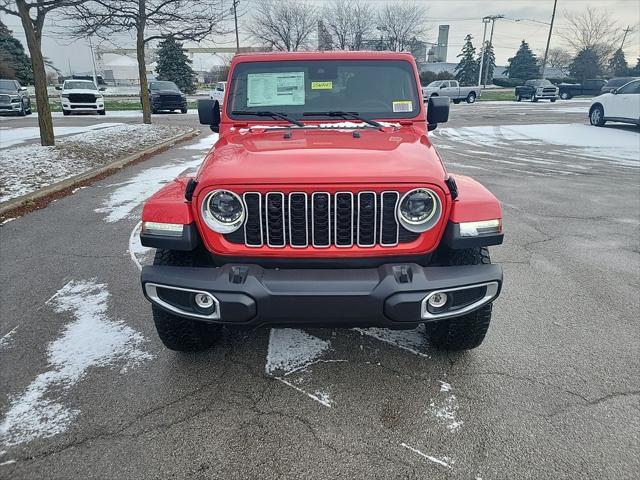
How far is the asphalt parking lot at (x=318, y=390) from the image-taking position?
7.13 feet

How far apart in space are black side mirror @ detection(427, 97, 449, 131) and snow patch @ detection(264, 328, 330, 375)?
1992mm

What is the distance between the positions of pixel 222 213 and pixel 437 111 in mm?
2229

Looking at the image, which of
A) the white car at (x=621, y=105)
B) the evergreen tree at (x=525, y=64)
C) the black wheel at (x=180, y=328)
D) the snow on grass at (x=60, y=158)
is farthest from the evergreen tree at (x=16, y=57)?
the evergreen tree at (x=525, y=64)

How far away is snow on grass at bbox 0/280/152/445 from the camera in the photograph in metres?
2.39

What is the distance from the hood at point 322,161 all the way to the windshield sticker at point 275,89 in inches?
26.0

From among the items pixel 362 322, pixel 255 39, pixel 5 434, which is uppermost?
pixel 255 39

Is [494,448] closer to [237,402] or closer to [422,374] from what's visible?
[422,374]

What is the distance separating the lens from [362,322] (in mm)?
2330

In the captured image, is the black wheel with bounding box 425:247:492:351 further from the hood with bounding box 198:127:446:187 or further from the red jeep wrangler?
the hood with bounding box 198:127:446:187

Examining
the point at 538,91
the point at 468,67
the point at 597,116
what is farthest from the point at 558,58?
the point at 597,116

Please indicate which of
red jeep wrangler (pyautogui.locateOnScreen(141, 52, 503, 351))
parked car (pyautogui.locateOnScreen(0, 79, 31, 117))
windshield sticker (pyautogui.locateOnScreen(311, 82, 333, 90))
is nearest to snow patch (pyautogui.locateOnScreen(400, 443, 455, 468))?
red jeep wrangler (pyautogui.locateOnScreen(141, 52, 503, 351))

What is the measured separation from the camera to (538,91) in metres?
36.0

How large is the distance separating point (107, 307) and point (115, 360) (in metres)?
0.85

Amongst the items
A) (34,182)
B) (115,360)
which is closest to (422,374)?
(115,360)
